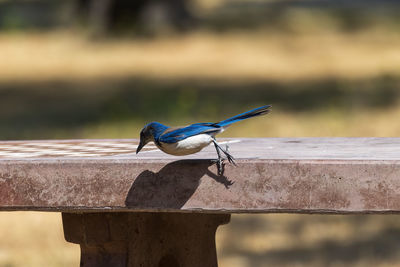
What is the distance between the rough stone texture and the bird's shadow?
56 cm

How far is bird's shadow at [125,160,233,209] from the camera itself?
3.05 m

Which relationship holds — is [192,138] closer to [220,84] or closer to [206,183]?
[206,183]

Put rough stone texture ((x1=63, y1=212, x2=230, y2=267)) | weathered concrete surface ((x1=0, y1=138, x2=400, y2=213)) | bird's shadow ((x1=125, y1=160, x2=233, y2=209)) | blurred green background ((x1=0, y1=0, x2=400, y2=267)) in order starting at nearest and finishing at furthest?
weathered concrete surface ((x1=0, y1=138, x2=400, y2=213)) → bird's shadow ((x1=125, y1=160, x2=233, y2=209)) → rough stone texture ((x1=63, y1=212, x2=230, y2=267)) → blurred green background ((x1=0, y1=0, x2=400, y2=267))

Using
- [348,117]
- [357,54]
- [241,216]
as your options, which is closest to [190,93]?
[348,117]

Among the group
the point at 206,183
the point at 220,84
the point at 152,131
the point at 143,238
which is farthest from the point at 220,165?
the point at 220,84

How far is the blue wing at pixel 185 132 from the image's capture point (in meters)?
2.96

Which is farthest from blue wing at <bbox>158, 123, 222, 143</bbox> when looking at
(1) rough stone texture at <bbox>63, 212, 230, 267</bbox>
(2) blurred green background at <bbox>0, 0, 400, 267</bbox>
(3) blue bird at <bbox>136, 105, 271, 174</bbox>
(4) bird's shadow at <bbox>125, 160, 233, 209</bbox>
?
(2) blurred green background at <bbox>0, 0, 400, 267</bbox>

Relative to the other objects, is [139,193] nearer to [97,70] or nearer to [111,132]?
[111,132]

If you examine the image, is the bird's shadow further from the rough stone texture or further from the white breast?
the rough stone texture

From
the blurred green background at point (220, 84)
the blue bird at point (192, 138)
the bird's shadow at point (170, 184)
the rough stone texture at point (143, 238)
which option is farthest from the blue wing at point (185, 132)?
the blurred green background at point (220, 84)

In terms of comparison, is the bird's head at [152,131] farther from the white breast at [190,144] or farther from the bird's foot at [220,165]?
the bird's foot at [220,165]

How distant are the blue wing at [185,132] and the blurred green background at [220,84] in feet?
8.54

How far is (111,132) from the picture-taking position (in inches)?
375

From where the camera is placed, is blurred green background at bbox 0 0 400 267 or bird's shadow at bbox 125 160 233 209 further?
blurred green background at bbox 0 0 400 267
